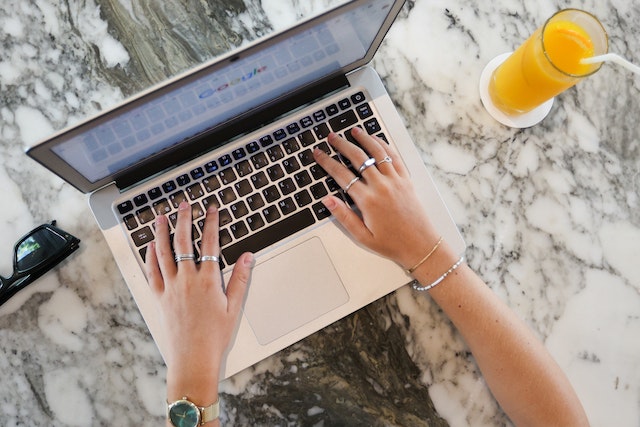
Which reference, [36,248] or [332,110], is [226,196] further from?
[36,248]

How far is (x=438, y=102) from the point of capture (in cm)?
Answer: 93

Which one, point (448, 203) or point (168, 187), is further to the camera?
point (448, 203)

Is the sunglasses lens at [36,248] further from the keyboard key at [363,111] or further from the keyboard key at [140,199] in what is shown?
the keyboard key at [363,111]

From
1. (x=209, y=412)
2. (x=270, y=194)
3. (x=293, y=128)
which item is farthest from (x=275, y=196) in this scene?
(x=209, y=412)

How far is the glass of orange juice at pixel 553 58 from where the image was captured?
0.78m

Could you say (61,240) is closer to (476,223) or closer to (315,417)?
(315,417)

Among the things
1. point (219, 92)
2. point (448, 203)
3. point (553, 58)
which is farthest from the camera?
point (448, 203)

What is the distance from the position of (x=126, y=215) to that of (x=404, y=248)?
0.42 metres

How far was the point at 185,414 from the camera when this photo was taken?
2.53 feet

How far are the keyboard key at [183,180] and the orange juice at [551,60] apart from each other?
1.75 ft

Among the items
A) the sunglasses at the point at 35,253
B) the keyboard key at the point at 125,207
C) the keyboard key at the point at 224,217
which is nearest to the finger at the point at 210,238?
the keyboard key at the point at 224,217

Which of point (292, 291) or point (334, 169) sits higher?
point (334, 169)

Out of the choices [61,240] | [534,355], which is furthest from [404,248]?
[61,240]

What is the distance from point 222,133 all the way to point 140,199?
0.52 feet
